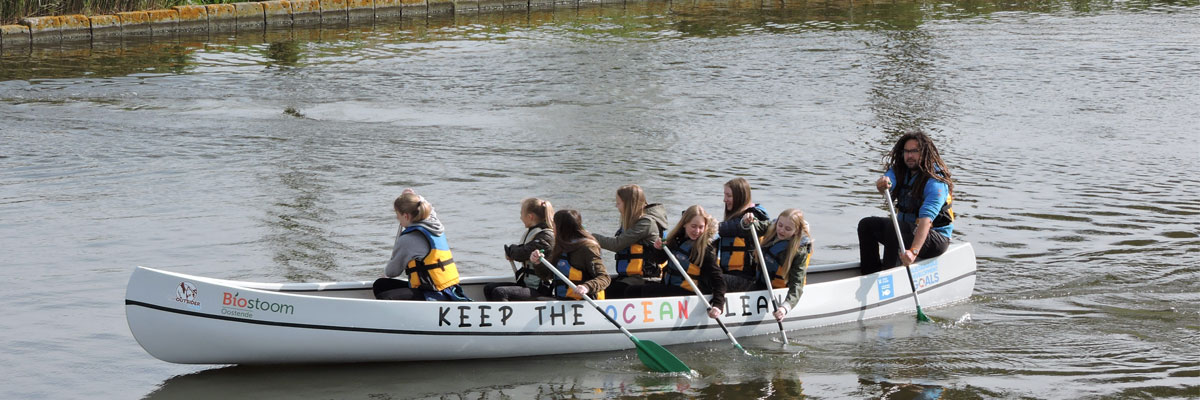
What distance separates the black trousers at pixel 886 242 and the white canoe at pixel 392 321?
29 cm

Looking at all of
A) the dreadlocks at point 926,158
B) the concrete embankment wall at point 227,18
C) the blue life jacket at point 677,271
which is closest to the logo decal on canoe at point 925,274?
the dreadlocks at point 926,158

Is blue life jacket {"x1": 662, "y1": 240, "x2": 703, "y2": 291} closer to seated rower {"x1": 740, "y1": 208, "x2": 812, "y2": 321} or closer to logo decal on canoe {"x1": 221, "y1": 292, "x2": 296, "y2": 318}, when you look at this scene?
seated rower {"x1": 740, "y1": 208, "x2": 812, "y2": 321}

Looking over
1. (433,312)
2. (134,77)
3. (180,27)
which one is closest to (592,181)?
(433,312)

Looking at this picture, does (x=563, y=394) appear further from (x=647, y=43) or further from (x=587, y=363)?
(x=647, y=43)

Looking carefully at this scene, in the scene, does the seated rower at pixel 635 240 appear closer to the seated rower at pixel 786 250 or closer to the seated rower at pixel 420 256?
the seated rower at pixel 786 250

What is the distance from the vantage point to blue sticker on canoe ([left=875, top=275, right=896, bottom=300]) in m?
7.76

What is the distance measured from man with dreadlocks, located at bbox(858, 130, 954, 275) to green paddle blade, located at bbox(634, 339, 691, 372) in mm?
1734

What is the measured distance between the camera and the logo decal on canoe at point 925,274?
787 centimetres

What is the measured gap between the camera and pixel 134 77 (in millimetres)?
18250

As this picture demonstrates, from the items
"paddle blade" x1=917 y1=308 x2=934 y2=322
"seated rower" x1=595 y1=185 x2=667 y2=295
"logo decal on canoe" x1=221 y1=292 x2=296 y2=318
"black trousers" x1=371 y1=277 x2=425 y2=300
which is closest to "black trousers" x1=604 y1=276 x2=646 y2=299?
"seated rower" x1=595 y1=185 x2=667 y2=295

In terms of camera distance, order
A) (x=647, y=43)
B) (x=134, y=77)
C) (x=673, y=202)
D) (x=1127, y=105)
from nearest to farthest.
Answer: (x=673, y=202)
(x=1127, y=105)
(x=134, y=77)
(x=647, y=43)

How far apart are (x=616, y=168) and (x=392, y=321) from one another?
21.4ft

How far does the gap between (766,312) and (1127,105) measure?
10.5m

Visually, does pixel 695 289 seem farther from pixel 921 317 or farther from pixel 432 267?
pixel 921 317
